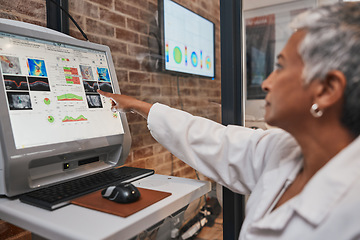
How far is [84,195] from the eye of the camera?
86cm

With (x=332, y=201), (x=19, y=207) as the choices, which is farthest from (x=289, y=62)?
(x=19, y=207)

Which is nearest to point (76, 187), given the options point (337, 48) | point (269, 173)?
point (269, 173)

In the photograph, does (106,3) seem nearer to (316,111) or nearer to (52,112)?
(52,112)

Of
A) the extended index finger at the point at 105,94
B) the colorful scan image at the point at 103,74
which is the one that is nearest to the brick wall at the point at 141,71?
the colorful scan image at the point at 103,74

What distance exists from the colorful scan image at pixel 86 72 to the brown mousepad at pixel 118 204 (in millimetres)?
485

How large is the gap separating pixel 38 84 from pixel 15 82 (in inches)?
3.0

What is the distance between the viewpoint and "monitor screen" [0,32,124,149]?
2.90ft

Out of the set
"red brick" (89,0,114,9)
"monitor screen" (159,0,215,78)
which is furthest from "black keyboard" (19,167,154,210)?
"red brick" (89,0,114,9)

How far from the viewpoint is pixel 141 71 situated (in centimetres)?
159

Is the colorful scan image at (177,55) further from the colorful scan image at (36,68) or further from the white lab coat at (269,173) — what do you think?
the colorful scan image at (36,68)

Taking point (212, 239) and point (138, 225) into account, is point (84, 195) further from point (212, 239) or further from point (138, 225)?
point (212, 239)

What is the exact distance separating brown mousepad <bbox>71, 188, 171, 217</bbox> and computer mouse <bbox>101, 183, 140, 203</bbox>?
0.04ft

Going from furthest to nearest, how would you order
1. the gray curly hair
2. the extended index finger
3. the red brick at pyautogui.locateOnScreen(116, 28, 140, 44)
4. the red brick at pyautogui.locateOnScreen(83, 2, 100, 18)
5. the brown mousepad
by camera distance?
the red brick at pyautogui.locateOnScreen(116, 28, 140, 44), the red brick at pyautogui.locateOnScreen(83, 2, 100, 18), the extended index finger, the brown mousepad, the gray curly hair

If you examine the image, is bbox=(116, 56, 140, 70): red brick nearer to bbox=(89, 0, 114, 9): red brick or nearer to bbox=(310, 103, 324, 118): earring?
bbox=(89, 0, 114, 9): red brick
